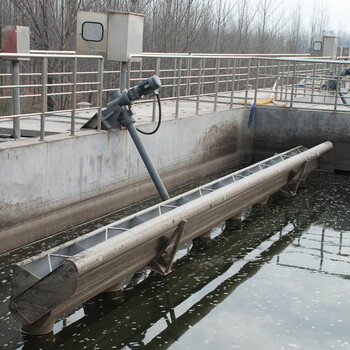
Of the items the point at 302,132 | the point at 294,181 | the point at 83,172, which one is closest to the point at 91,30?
the point at 83,172

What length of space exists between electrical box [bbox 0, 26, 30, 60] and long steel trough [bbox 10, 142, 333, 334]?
2.47m

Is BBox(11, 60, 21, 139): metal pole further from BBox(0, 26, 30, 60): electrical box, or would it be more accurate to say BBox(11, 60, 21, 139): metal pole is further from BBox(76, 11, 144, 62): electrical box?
BBox(76, 11, 144, 62): electrical box

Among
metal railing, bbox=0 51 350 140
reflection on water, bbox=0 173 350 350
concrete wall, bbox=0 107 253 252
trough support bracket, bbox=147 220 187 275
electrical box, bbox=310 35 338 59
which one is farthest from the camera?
→ electrical box, bbox=310 35 338 59

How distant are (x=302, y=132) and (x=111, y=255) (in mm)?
8717

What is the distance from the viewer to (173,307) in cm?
602

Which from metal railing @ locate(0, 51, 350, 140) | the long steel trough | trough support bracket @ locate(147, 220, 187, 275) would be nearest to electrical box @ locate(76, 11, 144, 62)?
metal railing @ locate(0, 51, 350, 140)

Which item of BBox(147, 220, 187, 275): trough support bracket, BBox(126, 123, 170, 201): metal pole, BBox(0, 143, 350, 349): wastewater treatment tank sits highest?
BBox(126, 123, 170, 201): metal pole

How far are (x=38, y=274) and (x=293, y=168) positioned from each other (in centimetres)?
620

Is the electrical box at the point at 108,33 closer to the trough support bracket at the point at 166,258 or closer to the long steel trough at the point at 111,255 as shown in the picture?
the long steel trough at the point at 111,255

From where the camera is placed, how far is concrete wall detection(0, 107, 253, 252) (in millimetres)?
7039

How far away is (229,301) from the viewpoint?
20.4ft

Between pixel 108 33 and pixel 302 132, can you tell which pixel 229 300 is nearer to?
pixel 108 33

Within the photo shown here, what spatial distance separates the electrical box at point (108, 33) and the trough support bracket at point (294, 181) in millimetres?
3811

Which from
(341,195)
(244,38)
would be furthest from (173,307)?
(244,38)
